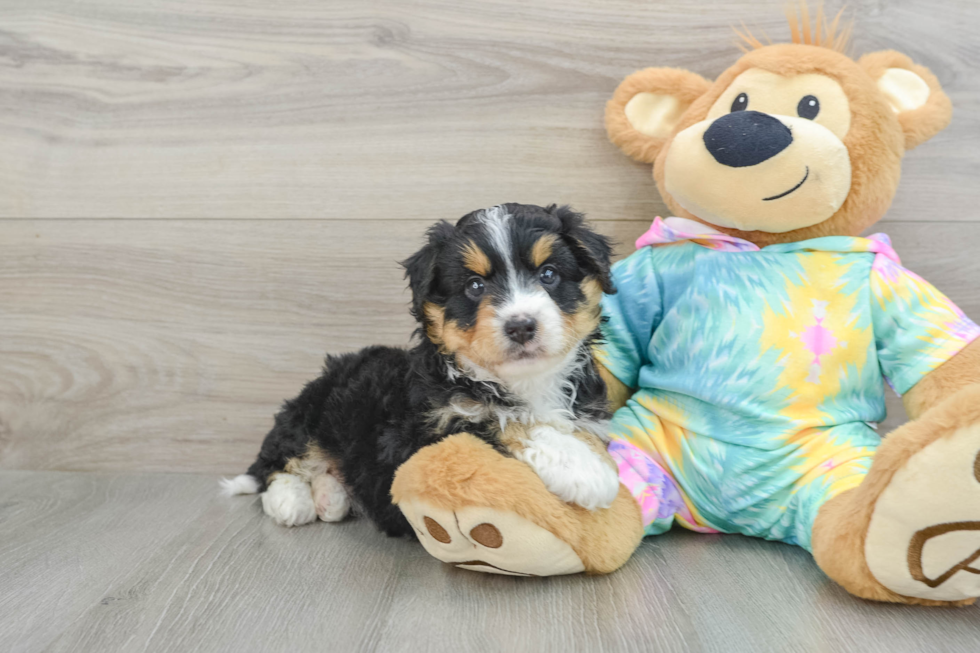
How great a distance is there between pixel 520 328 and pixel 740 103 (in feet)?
2.72

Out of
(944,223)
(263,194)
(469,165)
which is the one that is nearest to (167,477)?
(263,194)

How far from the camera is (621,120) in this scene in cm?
180

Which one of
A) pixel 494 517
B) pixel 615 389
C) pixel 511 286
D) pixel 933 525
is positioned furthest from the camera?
pixel 615 389

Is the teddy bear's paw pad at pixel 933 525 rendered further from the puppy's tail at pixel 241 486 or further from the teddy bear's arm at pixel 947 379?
the puppy's tail at pixel 241 486

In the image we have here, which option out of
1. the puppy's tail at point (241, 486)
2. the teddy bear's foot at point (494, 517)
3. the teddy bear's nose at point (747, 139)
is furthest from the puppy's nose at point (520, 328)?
the puppy's tail at point (241, 486)

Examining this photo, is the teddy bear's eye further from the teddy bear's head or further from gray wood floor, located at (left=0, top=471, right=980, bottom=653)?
→ gray wood floor, located at (left=0, top=471, right=980, bottom=653)

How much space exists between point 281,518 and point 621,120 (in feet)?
Result: 4.40

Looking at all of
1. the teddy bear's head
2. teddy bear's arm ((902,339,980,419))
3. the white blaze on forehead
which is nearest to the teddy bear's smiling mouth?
the teddy bear's head

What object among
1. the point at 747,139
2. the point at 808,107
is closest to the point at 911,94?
the point at 808,107

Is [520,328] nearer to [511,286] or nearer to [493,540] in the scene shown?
[511,286]

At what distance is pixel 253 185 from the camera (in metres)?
2.02

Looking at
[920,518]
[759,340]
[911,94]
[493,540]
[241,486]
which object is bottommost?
[241,486]

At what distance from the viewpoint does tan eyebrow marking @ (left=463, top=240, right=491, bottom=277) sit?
1328 millimetres

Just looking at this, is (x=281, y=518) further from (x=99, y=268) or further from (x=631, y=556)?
(x=99, y=268)
